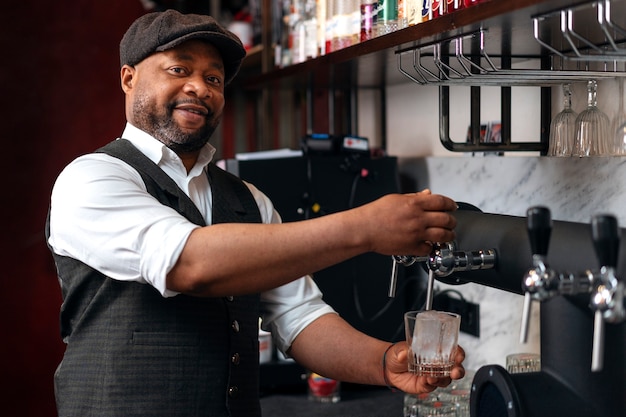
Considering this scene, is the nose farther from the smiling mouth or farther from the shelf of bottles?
the shelf of bottles

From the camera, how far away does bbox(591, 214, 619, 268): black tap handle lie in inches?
38.0

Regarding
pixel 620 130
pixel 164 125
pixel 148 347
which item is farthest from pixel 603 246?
pixel 164 125

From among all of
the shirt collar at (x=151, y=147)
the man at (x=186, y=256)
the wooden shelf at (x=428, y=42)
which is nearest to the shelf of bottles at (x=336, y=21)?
the wooden shelf at (x=428, y=42)

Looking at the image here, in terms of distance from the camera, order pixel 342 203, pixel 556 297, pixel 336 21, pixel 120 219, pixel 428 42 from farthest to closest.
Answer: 1. pixel 342 203
2. pixel 336 21
3. pixel 428 42
4. pixel 120 219
5. pixel 556 297

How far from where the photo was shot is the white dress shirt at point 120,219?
1306 mm

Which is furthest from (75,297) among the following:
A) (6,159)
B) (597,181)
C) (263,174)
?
(6,159)

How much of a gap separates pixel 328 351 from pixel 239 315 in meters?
0.20

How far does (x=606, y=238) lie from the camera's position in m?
0.97

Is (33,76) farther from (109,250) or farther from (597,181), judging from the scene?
(597,181)

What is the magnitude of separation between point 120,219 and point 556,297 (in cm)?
71

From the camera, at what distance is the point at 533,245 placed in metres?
1.04

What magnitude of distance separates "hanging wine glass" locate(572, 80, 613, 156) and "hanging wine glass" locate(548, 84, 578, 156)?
20 millimetres

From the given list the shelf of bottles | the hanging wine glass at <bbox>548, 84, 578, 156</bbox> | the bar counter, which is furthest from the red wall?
the hanging wine glass at <bbox>548, 84, 578, 156</bbox>

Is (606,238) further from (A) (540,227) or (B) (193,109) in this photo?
(B) (193,109)
